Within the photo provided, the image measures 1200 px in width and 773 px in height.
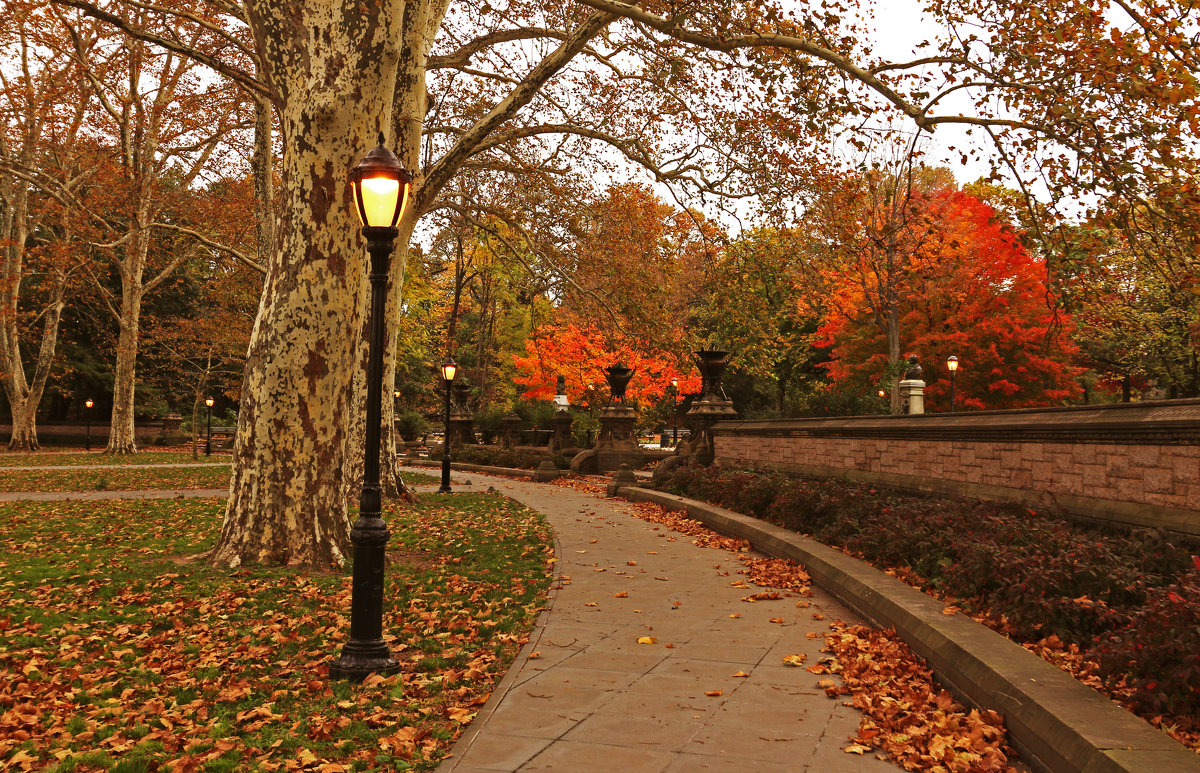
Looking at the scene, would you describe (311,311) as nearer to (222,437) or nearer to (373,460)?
(373,460)

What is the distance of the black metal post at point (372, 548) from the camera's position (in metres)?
5.05

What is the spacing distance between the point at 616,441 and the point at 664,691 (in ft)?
62.4

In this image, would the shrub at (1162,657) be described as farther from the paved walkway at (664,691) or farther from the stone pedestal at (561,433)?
the stone pedestal at (561,433)

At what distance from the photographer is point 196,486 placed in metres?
18.7

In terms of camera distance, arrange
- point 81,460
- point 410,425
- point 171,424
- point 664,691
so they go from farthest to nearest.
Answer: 1. point 171,424
2. point 410,425
3. point 81,460
4. point 664,691

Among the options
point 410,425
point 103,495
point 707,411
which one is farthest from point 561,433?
point 410,425

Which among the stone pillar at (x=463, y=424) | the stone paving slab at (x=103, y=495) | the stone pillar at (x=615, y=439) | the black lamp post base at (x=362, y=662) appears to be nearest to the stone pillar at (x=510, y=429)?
the stone pillar at (x=463, y=424)

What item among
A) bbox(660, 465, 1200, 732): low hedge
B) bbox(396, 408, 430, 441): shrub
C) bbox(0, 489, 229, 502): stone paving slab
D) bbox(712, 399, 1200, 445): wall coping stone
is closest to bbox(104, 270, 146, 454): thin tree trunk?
bbox(396, 408, 430, 441): shrub

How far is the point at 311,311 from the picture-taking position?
25.8 ft

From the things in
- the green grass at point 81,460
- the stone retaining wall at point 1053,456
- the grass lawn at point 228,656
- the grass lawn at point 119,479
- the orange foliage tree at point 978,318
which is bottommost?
the green grass at point 81,460

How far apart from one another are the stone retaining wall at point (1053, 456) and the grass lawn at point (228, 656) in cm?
484

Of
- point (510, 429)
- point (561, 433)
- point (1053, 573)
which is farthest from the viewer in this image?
point (510, 429)

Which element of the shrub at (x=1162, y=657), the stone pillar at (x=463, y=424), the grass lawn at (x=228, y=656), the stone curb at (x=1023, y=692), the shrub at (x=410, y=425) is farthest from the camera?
the shrub at (x=410, y=425)

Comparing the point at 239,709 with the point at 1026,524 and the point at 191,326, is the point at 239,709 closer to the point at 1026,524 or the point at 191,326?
the point at 1026,524
